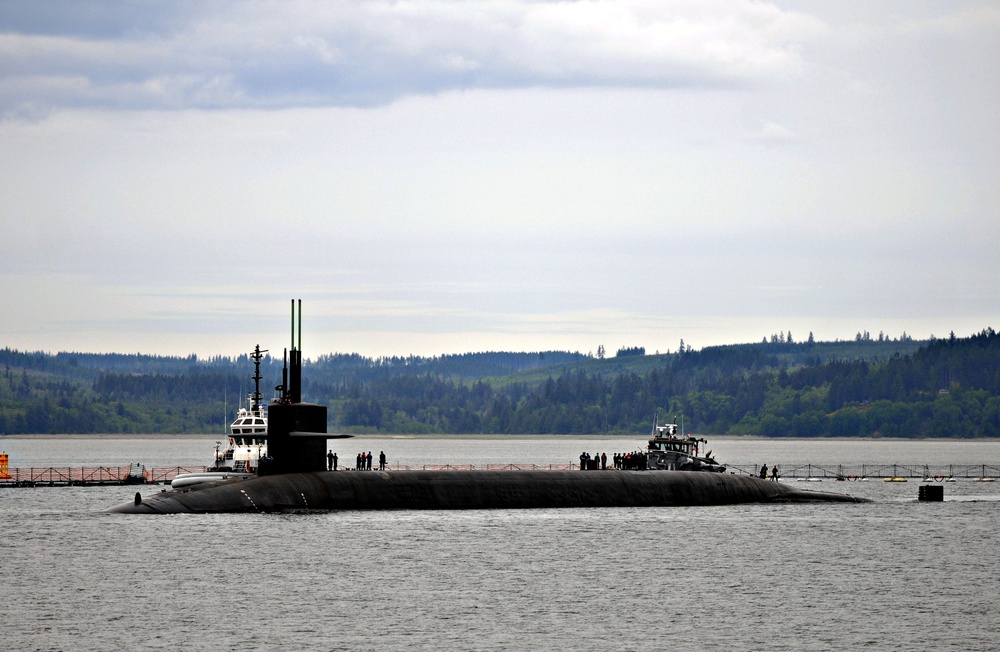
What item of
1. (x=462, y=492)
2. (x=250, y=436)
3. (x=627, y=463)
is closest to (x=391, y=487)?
(x=462, y=492)

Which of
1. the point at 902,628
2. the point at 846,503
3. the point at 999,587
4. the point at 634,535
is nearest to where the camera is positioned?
the point at 902,628

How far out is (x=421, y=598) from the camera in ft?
138

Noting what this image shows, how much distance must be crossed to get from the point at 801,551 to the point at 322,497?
18.7 metres

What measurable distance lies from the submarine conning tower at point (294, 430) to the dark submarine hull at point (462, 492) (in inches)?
23.7

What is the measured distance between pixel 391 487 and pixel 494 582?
52.8 ft

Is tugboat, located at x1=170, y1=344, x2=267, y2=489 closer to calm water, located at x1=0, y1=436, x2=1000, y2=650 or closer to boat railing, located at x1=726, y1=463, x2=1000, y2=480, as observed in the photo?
calm water, located at x1=0, y1=436, x2=1000, y2=650

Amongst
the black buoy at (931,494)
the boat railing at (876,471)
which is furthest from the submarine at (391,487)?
the boat railing at (876,471)

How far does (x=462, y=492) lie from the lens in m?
61.3

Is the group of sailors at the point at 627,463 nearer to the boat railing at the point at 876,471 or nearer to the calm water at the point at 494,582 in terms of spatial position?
the calm water at the point at 494,582

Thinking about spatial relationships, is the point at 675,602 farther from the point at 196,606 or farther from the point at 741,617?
the point at 196,606

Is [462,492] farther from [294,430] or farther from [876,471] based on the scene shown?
[876,471]

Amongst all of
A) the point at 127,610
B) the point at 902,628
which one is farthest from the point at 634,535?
the point at 127,610

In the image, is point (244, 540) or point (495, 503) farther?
point (495, 503)

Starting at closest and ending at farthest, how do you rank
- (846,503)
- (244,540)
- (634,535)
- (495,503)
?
(244,540) < (634,535) < (495,503) < (846,503)
